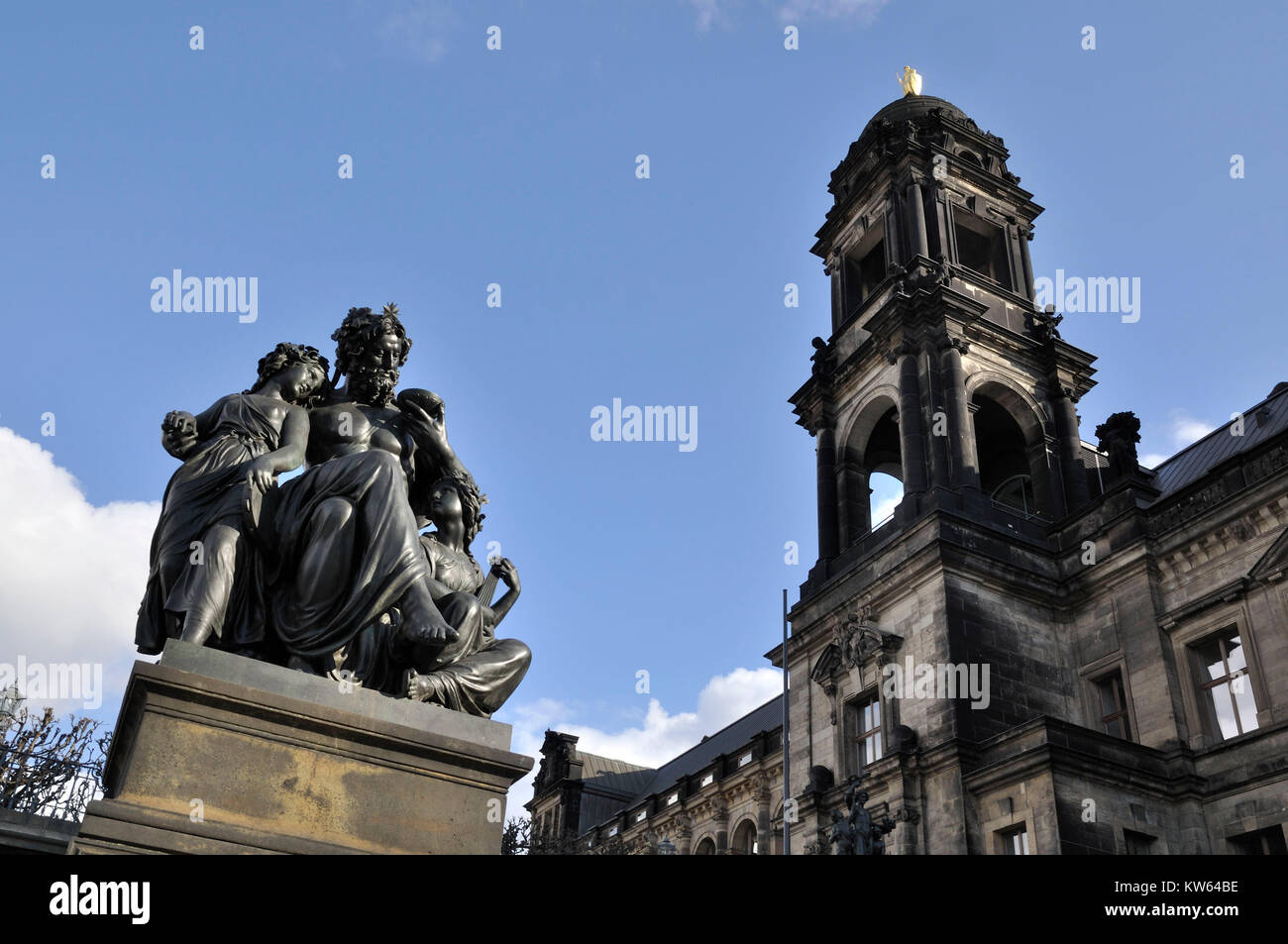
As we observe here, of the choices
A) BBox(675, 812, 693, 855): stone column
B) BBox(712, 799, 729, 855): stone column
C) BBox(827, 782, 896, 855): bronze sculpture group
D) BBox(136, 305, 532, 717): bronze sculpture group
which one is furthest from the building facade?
BBox(136, 305, 532, 717): bronze sculpture group

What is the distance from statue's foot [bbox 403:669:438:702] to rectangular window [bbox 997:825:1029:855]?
19.1 meters

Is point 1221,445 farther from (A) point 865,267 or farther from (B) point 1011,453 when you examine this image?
(A) point 865,267

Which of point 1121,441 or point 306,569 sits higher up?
point 1121,441

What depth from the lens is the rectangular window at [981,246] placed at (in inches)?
1390

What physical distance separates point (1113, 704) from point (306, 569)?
81.2 feet

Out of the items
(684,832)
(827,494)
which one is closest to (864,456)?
(827,494)

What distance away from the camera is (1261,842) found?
20484mm

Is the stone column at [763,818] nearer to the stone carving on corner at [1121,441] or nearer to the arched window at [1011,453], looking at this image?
the arched window at [1011,453]

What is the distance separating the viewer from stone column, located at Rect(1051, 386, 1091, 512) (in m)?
30.3

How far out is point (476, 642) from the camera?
4.87m

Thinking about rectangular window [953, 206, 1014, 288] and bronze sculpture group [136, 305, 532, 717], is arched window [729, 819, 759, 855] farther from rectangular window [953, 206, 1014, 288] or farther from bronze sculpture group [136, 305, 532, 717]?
bronze sculpture group [136, 305, 532, 717]

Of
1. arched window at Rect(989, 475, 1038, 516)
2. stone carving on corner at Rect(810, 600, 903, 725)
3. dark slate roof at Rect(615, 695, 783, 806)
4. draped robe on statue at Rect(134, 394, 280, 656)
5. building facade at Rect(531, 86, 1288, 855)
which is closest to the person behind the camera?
draped robe on statue at Rect(134, 394, 280, 656)
